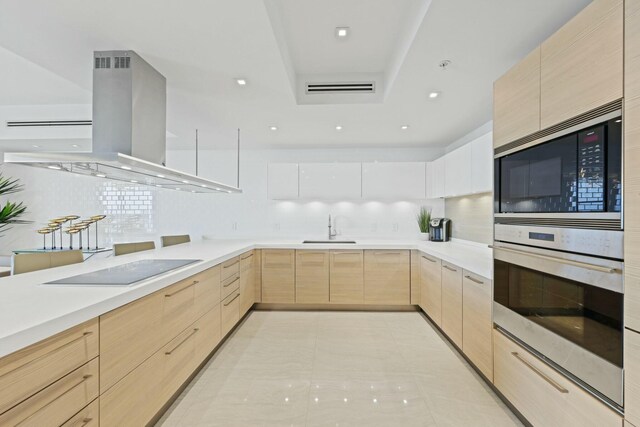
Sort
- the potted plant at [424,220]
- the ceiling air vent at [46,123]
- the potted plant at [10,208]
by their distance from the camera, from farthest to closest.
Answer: the potted plant at [10,208], the potted plant at [424,220], the ceiling air vent at [46,123]

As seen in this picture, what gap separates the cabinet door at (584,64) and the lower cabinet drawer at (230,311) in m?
2.70

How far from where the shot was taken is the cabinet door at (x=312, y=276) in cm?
376

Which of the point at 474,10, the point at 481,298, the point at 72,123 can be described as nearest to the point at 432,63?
the point at 474,10

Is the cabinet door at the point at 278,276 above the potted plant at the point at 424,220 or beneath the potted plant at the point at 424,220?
beneath

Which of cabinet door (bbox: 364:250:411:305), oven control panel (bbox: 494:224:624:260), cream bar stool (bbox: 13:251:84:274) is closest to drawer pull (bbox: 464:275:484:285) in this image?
oven control panel (bbox: 494:224:624:260)

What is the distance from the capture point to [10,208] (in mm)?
4555

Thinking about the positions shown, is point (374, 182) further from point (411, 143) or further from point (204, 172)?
point (204, 172)

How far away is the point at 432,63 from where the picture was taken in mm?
2029

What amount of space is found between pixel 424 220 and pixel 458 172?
1.18 m

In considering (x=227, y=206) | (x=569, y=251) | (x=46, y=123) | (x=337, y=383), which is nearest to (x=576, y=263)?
(x=569, y=251)

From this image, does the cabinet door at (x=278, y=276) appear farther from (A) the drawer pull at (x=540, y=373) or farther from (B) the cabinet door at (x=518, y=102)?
(B) the cabinet door at (x=518, y=102)

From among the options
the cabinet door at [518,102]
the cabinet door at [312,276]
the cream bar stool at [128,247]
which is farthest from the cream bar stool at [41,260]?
the cabinet door at [518,102]

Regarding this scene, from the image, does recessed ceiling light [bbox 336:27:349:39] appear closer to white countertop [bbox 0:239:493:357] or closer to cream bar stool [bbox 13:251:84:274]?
white countertop [bbox 0:239:493:357]

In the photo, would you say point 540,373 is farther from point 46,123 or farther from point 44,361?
point 46,123
